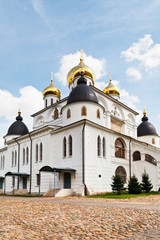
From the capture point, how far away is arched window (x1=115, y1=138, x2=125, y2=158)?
22.6m

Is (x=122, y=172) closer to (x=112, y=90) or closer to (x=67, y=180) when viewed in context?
(x=67, y=180)

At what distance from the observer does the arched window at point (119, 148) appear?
2261cm

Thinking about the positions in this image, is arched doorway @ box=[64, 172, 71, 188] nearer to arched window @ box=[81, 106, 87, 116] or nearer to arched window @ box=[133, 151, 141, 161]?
arched window @ box=[81, 106, 87, 116]

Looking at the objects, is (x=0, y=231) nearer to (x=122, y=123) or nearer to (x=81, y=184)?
(x=81, y=184)

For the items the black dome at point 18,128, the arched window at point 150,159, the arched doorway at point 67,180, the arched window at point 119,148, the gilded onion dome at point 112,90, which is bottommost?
the arched doorway at point 67,180

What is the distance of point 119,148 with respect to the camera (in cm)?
2305

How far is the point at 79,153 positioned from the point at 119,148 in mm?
5644

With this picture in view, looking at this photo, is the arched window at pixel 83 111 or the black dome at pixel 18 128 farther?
the black dome at pixel 18 128

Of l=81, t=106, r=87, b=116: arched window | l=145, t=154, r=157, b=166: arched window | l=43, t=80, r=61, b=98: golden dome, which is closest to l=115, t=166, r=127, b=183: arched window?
l=145, t=154, r=157, b=166: arched window

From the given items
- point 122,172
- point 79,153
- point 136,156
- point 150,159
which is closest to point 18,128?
point 79,153

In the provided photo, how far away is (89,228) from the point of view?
5211 mm

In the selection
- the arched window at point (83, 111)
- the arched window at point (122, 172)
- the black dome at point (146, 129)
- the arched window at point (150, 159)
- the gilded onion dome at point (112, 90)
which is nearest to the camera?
the arched window at point (83, 111)

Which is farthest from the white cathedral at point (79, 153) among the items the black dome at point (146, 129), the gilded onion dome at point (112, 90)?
the black dome at point (146, 129)

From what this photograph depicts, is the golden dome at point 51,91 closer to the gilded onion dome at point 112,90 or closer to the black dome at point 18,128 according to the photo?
the black dome at point 18,128
